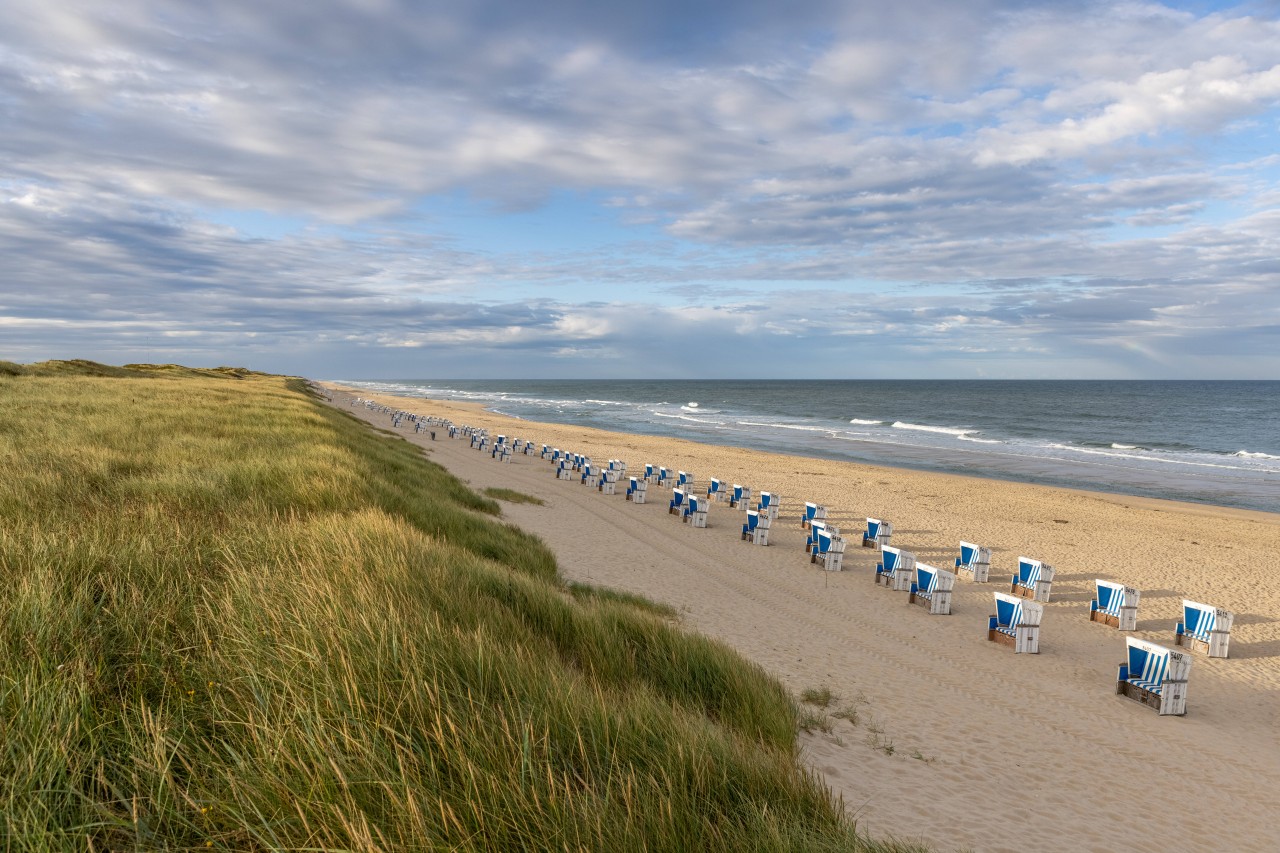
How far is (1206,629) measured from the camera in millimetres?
10039

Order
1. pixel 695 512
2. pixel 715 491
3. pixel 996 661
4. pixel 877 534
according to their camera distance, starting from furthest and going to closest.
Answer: pixel 715 491
pixel 695 512
pixel 877 534
pixel 996 661

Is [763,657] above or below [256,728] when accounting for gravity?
below

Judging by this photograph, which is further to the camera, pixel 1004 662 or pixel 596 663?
pixel 1004 662

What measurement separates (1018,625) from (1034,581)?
3.20 metres

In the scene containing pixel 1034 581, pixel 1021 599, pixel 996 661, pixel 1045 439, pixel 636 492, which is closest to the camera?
pixel 996 661

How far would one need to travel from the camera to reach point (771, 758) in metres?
3.46

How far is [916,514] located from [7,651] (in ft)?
66.9

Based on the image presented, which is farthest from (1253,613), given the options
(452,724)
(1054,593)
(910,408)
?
(910,408)

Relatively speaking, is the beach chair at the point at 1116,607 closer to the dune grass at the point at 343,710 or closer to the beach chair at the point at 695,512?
the beach chair at the point at 695,512

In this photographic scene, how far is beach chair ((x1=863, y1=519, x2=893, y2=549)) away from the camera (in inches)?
613

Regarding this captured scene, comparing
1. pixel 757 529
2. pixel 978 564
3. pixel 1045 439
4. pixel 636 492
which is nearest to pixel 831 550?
pixel 757 529

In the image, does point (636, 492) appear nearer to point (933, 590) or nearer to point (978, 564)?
point (978, 564)

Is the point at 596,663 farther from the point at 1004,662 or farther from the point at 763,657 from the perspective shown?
the point at 1004,662

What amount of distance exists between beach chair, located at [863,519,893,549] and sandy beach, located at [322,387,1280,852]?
0.69 meters
